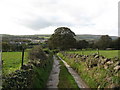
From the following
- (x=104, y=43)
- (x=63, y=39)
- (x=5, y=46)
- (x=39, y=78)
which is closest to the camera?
(x=39, y=78)

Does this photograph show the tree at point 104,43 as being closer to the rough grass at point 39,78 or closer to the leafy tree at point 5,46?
the leafy tree at point 5,46

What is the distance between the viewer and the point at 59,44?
7825 cm

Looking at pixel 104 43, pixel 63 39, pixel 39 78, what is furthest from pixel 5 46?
pixel 104 43

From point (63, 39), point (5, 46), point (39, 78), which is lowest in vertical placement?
point (39, 78)

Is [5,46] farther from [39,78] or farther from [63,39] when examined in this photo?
[39,78]

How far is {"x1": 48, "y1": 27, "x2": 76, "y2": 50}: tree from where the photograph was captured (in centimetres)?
7719

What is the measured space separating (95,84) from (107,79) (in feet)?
5.53

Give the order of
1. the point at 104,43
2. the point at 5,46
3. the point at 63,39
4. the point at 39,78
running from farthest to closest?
the point at 104,43 < the point at 63,39 < the point at 5,46 < the point at 39,78

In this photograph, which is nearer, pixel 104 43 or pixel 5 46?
pixel 5 46

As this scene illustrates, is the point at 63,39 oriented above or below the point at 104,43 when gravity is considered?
above

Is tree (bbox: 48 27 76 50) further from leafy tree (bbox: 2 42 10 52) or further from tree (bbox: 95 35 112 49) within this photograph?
leafy tree (bbox: 2 42 10 52)

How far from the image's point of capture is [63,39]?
3019 inches

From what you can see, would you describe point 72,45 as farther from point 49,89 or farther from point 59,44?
point 49,89

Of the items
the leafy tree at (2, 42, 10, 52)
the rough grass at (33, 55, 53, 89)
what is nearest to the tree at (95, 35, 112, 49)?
the leafy tree at (2, 42, 10, 52)
